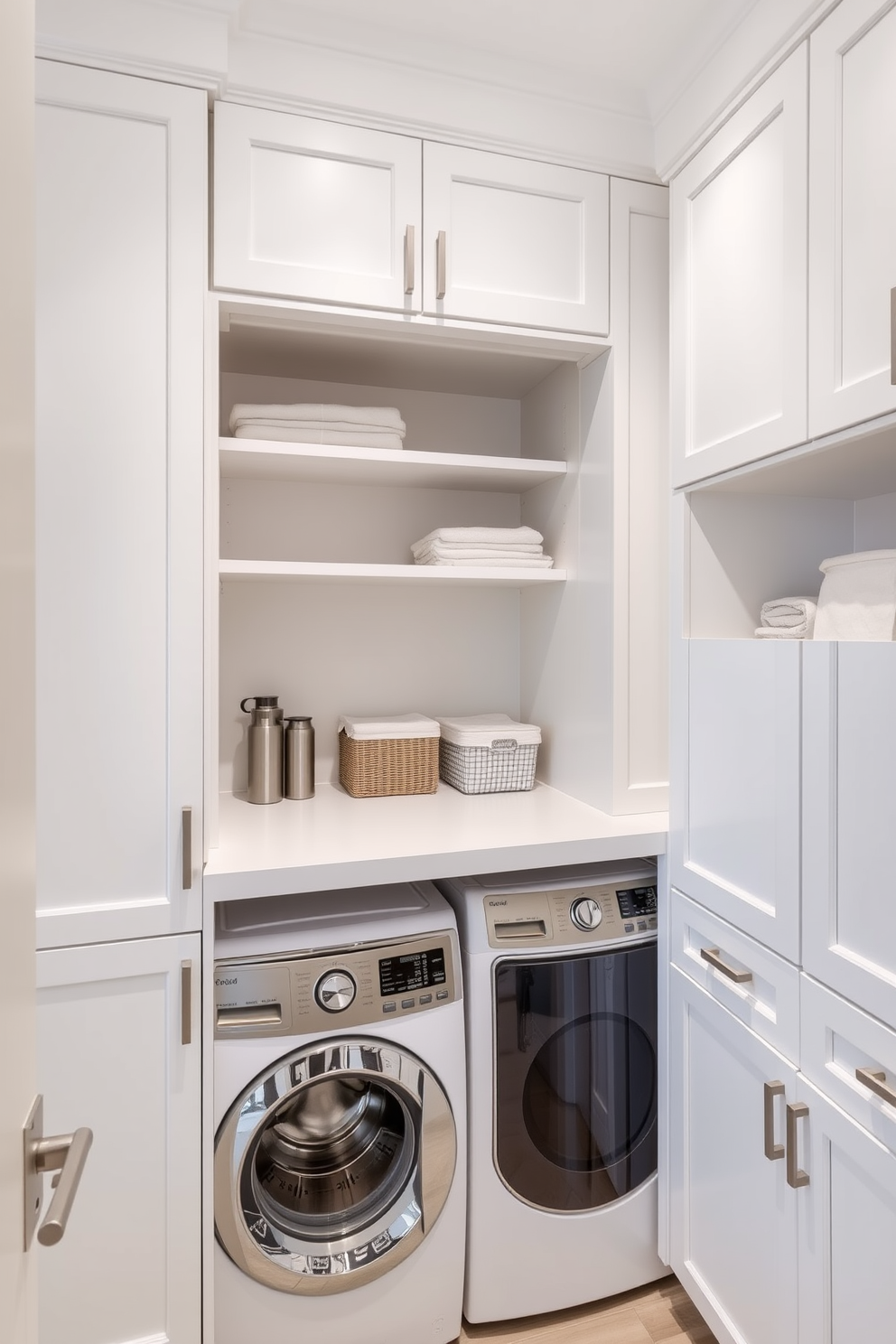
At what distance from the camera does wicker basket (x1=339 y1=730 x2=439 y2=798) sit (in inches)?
76.9

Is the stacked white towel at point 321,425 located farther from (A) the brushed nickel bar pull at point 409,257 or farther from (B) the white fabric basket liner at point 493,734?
(B) the white fabric basket liner at point 493,734

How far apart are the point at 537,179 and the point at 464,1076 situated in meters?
1.84

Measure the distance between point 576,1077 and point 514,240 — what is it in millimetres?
1745

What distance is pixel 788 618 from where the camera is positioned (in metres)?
1.42

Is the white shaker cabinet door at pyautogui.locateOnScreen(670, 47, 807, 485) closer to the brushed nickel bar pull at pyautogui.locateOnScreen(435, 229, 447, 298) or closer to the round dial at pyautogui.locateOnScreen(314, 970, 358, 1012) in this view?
the brushed nickel bar pull at pyautogui.locateOnScreen(435, 229, 447, 298)

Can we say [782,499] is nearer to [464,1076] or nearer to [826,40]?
[826,40]

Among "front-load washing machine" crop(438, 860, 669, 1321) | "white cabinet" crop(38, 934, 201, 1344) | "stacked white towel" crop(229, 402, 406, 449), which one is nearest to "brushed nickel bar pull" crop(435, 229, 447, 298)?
"stacked white towel" crop(229, 402, 406, 449)

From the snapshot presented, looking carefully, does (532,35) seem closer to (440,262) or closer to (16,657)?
(440,262)

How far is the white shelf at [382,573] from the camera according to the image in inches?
64.0

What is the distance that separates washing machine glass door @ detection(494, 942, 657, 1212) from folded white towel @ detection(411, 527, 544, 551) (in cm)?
96

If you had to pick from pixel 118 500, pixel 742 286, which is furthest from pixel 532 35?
pixel 118 500

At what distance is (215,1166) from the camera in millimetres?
1354

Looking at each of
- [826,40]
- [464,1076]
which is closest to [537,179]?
[826,40]

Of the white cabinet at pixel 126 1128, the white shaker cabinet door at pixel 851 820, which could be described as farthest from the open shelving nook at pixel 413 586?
the white shaker cabinet door at pixel 851 820
